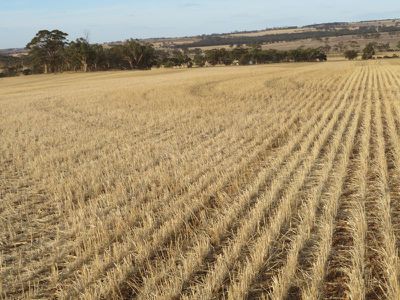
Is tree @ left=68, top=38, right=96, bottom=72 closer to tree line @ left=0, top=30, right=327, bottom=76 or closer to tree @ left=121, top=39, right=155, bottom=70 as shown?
tree line @ left=0, top=30, right=327, bottom=76

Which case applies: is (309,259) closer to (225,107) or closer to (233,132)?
(233,132)

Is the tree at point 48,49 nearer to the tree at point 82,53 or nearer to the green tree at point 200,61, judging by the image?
the tree at point 82,53

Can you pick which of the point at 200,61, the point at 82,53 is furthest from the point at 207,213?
the point at 200,61

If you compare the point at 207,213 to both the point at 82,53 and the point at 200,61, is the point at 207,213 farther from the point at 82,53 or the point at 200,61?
the point at 200,61

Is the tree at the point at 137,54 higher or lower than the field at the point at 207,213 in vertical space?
higher

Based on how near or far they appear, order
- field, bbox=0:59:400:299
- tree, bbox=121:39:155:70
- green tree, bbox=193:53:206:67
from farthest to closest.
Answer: green tree, bbox=193:53:206:67
tree, bbox=121:39:155:70
field, bbox=0:59:400:299

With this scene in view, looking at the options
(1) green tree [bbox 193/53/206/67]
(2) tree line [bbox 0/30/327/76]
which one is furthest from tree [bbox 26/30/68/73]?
(1) green tree [bbox 193/53/206/67]

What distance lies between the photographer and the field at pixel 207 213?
183 inches

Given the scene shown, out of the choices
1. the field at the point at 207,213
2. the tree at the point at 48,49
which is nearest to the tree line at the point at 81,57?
the tree at the point at 48,49

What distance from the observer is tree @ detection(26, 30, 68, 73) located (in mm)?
80625

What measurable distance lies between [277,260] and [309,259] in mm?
377

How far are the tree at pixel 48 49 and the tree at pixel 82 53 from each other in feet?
14.2

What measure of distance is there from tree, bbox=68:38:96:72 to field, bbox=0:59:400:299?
66.1 meters

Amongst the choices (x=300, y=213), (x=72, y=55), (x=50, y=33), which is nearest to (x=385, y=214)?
(x=300, y=213)
